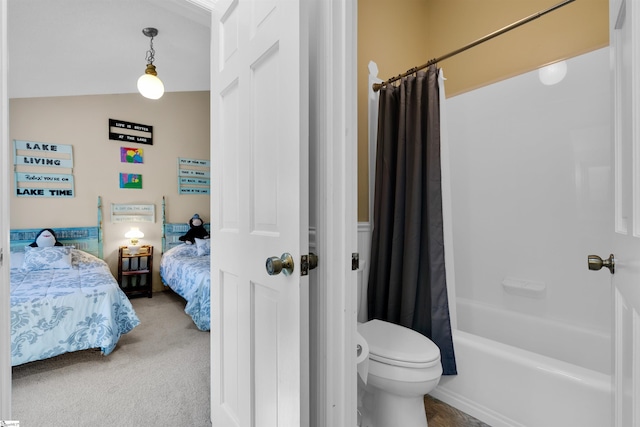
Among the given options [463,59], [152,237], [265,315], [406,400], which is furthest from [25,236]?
[463,59]

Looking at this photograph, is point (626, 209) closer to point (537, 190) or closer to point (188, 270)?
point (537, 190)

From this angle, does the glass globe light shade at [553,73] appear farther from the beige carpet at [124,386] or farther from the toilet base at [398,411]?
the beige carpet at [124,386]

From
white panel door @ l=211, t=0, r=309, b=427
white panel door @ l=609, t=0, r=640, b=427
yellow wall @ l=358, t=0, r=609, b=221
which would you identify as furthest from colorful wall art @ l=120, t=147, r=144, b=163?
white panel door @ l=609, t=0, r=640, b=427

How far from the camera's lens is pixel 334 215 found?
0.88 m

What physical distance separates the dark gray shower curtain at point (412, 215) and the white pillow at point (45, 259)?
133 inches

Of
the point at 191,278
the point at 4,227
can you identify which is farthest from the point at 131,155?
the point at 4,227

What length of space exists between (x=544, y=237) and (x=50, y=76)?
16.2 feet

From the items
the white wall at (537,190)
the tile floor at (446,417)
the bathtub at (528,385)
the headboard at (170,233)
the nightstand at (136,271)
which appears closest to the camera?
the bathtub at (528,385)

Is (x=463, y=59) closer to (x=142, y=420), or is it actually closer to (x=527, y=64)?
(x=527, y=64)

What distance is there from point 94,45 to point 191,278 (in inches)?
95.0

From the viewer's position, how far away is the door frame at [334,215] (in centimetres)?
87

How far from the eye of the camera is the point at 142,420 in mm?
1608

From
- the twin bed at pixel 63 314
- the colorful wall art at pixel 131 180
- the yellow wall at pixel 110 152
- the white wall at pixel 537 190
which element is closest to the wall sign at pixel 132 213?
the yellow wall at pixel 110 152

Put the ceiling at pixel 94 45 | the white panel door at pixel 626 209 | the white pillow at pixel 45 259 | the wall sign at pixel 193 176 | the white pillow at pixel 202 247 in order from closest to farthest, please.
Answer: the white panel door at pixel 626 209 → the ceiling at pixel 94 45 → the white pillow at pixel 45 259 → the white pillow at pixel 202 247 → the wall sign at pixel 193 176
